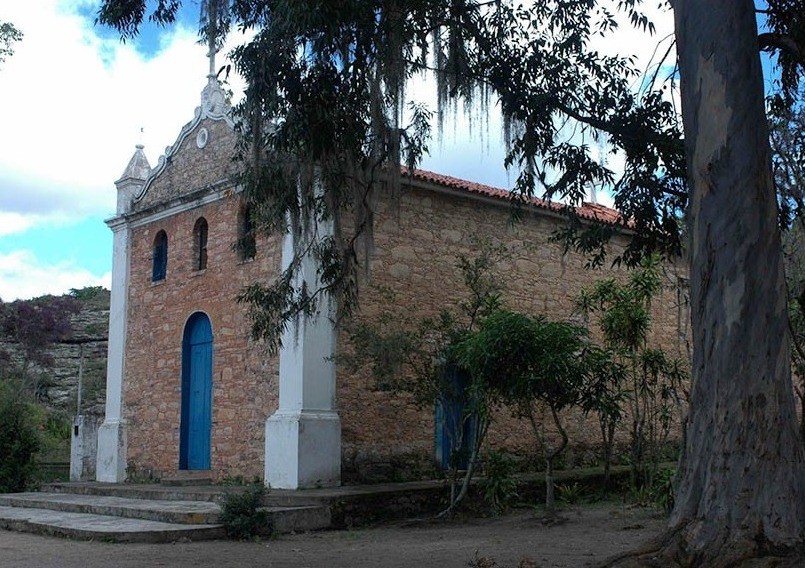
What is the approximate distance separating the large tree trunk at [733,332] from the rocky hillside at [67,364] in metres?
23.2

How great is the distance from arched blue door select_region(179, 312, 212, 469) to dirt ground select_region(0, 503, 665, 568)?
11.8ft

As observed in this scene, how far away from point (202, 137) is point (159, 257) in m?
2.34

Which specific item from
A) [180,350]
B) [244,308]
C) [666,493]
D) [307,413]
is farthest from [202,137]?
[666,493]

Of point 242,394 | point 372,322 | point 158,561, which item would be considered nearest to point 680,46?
point 158,561

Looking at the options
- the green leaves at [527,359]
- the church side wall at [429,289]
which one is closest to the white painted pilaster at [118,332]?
the church side wall at [429,289]

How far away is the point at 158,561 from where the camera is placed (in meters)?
8.29

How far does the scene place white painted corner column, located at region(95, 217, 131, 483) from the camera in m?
15.9

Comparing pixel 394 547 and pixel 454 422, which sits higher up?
pixel 454 422

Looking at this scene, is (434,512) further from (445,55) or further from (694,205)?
(694,205)

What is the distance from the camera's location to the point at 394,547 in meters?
9.48

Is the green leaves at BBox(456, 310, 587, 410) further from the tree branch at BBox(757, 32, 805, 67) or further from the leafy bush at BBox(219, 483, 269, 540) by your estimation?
the tree branch at BBox(757, 32, 805, 67)

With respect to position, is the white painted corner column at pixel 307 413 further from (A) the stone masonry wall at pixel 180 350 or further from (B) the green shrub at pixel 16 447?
(B) the green shrub at pixel 16 447

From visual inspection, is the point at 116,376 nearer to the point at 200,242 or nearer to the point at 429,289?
the point at 200,242

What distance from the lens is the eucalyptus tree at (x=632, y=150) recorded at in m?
6.11
